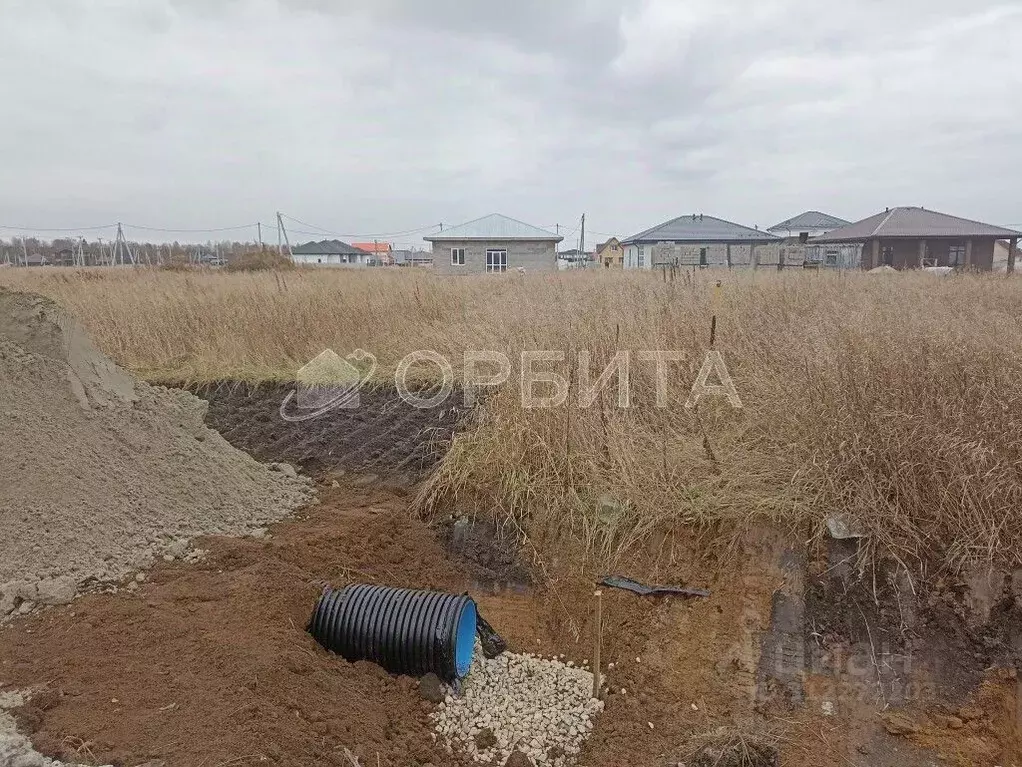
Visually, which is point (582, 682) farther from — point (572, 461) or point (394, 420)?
point (394, 420)

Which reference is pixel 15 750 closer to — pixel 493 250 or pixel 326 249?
pixel 493 250

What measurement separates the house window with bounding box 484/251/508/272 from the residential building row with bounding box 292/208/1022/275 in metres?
0.04

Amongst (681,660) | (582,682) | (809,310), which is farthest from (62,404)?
(809,310)

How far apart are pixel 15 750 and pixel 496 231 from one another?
95.0 ft

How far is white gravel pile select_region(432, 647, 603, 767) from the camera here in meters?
3.17

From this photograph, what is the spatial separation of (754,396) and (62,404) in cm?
496

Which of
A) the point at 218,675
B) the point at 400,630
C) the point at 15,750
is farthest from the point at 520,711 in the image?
the point at 15,750

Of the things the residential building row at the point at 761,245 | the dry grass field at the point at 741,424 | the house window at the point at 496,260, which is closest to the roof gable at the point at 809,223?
the residential building row at the point at 761,245

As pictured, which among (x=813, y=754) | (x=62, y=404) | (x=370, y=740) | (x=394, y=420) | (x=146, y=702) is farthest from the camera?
(x=394, y=420)

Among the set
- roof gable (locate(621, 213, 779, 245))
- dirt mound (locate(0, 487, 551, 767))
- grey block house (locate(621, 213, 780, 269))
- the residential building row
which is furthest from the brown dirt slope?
roof gable (locate(621, 213, 779, 245))

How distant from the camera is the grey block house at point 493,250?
29.0 meters

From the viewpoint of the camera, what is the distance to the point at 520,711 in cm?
341

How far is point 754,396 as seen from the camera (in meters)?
5.02

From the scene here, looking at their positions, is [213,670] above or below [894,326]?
below
